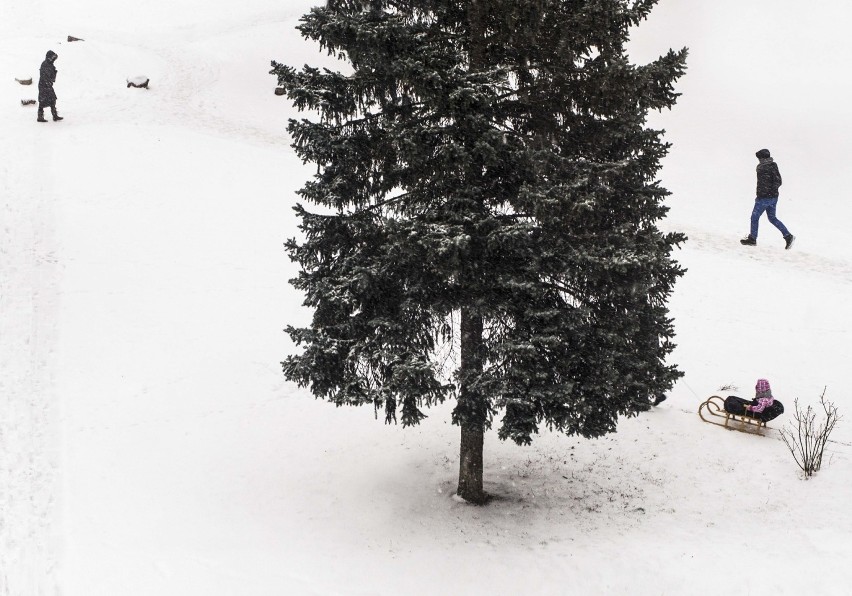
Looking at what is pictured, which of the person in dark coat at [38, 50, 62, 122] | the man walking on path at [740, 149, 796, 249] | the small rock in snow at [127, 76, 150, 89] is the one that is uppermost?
the small rock in snow at [127, 76, 150, 89]

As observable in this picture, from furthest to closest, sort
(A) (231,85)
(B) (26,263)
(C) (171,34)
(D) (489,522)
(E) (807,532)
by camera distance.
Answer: (C) (171,34) < (A) (231,85) < (B) (26,263) < (D) (489,522) < (E) (807,532)

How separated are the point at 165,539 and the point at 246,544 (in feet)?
3.19

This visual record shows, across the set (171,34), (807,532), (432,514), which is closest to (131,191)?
(432,514)

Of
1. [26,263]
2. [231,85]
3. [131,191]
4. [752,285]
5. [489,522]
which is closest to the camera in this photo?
[489,522]

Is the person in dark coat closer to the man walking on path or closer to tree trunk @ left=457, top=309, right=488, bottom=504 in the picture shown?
tree trunk @ left=457, top=309, right=488, bottom=504

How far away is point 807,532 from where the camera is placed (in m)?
8.72

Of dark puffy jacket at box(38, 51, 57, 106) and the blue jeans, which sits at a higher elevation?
dark puffy jacket at box(38, 51, 57, 106)

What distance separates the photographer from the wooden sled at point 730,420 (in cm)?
1132

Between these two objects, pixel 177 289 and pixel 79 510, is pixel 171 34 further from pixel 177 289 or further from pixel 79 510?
pixel 79 510

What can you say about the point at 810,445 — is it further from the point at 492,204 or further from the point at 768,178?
the point at 768,178

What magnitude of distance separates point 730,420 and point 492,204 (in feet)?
20.1

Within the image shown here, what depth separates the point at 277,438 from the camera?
11.7 meters

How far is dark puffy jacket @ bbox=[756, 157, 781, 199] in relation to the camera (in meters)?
14.9

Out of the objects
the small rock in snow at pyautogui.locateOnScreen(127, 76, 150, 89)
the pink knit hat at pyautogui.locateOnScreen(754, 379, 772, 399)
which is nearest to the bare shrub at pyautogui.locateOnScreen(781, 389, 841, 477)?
the pink knit hat at pyautogui.locateOnScreen(754, 379, 772, 399)
